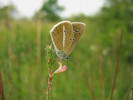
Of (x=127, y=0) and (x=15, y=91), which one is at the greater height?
(x=127, y=0)

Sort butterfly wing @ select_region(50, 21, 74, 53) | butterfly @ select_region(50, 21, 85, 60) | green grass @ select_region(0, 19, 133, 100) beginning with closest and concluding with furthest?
butterfly wing @ select_region(50, 21, 74, 53) → butterfly @ select_region(50, 21, 85, 60) → green grass @ select_region(0, 19, 133, 100)

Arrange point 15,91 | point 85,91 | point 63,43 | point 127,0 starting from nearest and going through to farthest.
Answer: point 63,43 < point 15,91 < point 85,91 < point 127,0

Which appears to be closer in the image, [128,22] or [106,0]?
[128,22]

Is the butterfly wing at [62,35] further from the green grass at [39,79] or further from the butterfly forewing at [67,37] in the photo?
the green grass at [39,79]

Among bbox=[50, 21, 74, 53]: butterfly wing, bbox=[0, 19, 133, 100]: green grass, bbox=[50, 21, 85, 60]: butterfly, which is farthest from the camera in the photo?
bbox=[0, 19, 133, 100]: green grass

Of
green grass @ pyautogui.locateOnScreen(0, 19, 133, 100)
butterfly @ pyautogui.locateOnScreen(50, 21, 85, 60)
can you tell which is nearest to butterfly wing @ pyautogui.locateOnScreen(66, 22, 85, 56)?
butterfly @ pyautogui.locateOnScreen(50, 21, 85, 60)

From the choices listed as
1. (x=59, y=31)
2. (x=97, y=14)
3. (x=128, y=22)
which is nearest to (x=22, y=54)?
(x=59, y=31)

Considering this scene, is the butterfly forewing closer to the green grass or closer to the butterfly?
the butterfly

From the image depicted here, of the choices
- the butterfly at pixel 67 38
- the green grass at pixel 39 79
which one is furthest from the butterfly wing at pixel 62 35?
the green grass at pixel 39 79

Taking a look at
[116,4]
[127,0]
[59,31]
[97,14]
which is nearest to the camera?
[59,31]

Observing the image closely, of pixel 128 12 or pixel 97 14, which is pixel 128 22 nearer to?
pixel 128 12

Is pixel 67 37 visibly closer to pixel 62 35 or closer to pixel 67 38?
pixel 67 38
